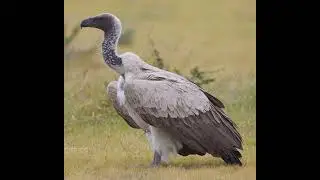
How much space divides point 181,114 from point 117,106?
455mm

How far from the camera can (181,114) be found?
24.9ft

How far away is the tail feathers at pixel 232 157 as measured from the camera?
768cm

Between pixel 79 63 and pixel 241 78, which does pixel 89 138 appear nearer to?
pixel 79 63

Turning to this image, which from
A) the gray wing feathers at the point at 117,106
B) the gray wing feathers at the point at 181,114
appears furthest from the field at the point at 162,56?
the gray wing feathers at the point at 181,114

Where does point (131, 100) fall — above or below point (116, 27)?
below

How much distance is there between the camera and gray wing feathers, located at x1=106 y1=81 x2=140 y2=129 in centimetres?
774

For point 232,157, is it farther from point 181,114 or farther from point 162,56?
point 162,56

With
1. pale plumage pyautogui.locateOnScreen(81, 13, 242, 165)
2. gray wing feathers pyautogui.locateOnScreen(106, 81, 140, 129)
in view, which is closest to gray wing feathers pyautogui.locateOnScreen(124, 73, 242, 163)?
pale plumage pyautogui.locateOnScreen(81, 13, 242, 165)

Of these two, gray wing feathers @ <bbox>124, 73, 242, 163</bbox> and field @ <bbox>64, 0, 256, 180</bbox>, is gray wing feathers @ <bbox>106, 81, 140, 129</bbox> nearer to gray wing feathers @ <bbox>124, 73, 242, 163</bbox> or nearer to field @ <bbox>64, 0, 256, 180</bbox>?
field @ <bbox>64, 0, 256, 180</bbox>

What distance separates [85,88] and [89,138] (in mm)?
337

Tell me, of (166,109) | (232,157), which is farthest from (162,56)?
(232,157)

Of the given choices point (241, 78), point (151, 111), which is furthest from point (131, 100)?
point (241, 78)

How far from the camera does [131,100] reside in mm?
7582

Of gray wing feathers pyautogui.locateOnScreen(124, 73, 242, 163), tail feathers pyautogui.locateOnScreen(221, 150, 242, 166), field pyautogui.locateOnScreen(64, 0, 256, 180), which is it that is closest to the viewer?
gray wing feathers pyautogui.locateOnScreen(124, 73, 242, 163)
